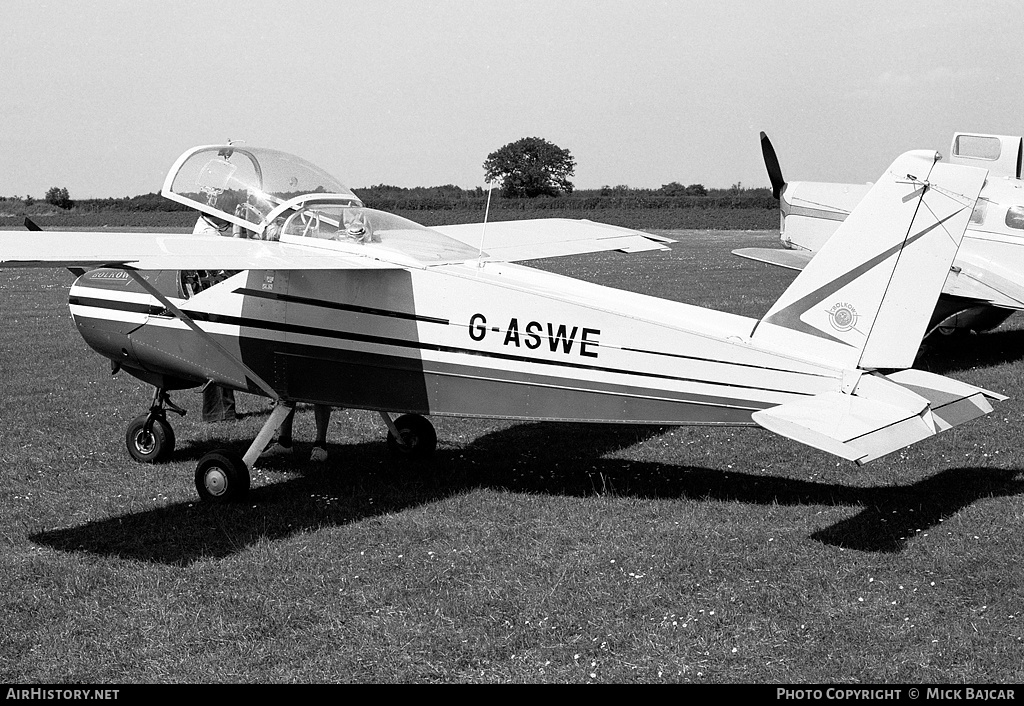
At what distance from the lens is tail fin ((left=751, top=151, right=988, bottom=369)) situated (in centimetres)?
575

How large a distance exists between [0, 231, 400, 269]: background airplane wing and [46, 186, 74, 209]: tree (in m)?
65.3

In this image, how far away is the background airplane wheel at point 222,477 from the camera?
677cm

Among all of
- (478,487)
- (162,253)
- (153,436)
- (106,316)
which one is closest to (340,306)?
(162,253)

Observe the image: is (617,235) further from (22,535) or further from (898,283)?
(22,535)

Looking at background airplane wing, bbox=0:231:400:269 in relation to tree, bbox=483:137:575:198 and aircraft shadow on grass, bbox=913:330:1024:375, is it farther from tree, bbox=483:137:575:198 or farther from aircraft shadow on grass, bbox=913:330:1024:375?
tree, bbox=483:137:575:198

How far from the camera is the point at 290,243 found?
7.13 meters

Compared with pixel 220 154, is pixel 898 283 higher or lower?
lower

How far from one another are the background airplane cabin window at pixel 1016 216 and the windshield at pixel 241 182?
30.3 ft

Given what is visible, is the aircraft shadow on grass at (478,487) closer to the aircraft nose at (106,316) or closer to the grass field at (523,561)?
the grass field at (523,561)

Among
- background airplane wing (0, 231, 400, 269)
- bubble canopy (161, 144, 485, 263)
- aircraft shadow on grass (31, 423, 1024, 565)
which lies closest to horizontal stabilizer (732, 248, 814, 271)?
aircraft shadow on grass (31, 423, 1024, 565)

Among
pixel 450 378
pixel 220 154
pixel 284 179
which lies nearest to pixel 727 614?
pixel 450 378

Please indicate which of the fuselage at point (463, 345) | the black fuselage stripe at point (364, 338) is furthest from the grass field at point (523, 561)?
the black fuselage stripe at point (364, 338)

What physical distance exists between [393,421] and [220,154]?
256 centimetres

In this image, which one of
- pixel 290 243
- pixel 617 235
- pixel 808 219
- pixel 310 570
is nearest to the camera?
pixel 310 570
